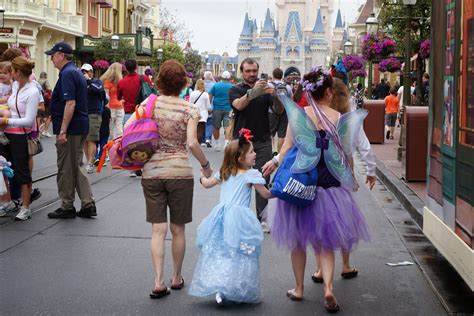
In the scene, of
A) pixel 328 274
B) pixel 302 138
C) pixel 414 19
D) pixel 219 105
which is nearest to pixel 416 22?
pixel 414 19

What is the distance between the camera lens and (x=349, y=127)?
6109 mm

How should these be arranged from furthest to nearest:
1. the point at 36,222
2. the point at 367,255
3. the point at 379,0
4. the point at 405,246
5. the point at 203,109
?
the point at 379,0 → the point at 203,109 → the point at 36,222 → the point at 405,246 → the point at 367,255

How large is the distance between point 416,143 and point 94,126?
5427 millimetres

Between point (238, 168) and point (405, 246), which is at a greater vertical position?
point (238, 168)

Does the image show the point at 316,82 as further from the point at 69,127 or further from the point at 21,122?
the point at 21,122

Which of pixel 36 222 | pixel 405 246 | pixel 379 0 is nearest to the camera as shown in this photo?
pixel 405 246

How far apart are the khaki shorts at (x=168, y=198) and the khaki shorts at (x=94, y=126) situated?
801 centimetres

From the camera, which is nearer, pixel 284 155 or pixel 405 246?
pixel 284 155

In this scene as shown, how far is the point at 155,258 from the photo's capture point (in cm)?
604

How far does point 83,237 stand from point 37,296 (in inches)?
94.7

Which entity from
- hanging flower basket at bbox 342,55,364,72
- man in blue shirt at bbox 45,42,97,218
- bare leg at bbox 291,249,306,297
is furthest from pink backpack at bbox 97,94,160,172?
hanging flower basket at bbox 342,55,364,72

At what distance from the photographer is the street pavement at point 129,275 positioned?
227 inches

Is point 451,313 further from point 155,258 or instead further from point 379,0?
point 379,0

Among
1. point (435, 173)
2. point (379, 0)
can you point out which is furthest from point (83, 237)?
point (379, 0)
